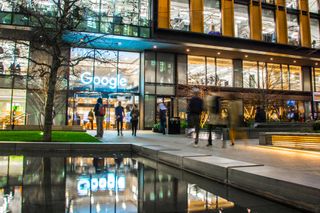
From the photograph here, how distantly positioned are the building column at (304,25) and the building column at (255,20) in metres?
5.76

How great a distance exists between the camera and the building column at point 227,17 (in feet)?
91.9

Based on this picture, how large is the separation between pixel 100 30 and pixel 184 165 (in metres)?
18.6

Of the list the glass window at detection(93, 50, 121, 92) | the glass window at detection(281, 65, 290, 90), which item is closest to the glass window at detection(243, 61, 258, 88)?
the glass window at detection(281, 65, 290, 90)

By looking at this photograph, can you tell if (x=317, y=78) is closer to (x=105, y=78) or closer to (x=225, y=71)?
(x=225, y=71)

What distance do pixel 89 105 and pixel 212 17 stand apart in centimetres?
1447


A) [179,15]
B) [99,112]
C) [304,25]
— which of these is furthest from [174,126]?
[304,25]

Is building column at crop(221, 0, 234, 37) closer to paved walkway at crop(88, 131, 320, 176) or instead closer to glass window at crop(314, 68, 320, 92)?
glass window at crop(314, 68, 320, 92)

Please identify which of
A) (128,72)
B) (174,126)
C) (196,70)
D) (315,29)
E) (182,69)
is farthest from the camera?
(315,29)

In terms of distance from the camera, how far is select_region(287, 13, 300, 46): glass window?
30.9 metres

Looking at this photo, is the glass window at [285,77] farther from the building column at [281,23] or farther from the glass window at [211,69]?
the glass window at [211,69]

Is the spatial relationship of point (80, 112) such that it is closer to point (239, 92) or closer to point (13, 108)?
point (13, 108)

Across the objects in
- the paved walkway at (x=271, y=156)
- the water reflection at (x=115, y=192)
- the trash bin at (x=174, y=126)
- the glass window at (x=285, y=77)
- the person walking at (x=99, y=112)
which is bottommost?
the water reflection at (x=115, y=192)

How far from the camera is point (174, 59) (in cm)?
2836

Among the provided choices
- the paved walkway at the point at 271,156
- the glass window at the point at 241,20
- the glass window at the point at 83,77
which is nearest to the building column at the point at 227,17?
the glass window at the point at 241,20
